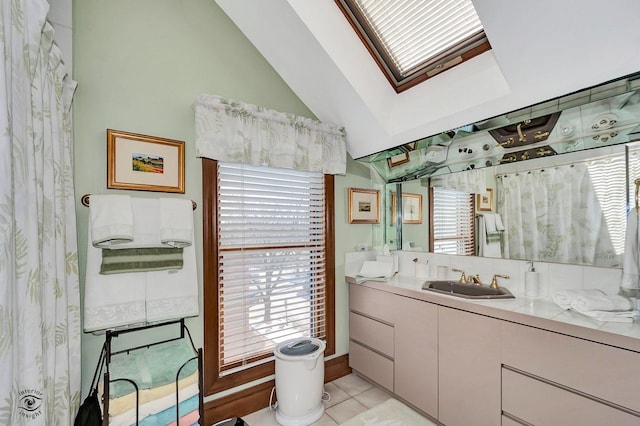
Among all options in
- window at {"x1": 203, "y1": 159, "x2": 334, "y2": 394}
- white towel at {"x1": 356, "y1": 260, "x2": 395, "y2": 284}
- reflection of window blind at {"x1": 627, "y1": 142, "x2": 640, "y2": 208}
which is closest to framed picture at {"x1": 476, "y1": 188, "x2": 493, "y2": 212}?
reflection of window blind at {"x1": 627, "y1": 142, "x2": 640, "y2": 208}

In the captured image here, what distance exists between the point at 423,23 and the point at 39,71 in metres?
2.05

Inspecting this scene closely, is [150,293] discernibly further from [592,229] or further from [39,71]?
[592,229]

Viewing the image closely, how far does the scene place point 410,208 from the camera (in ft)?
9.50

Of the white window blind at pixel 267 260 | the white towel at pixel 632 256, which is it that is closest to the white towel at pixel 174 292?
the white window blind at pixel 267 260

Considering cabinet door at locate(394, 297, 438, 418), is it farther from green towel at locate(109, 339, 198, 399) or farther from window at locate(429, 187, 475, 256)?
green towel at locate(109, 339, 198, 399)

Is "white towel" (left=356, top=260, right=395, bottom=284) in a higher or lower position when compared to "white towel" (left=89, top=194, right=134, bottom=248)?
lower

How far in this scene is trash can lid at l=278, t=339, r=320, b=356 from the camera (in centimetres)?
215

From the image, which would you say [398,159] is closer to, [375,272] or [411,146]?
[411,146]

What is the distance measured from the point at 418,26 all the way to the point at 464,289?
1.91 metres

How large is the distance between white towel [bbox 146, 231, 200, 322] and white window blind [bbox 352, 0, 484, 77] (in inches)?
77.0

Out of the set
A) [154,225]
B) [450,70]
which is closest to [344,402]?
[154,225]

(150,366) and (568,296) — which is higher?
(568,296)

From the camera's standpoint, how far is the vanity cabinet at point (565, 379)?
4.10 feet

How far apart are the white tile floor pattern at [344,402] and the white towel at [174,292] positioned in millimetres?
1031
